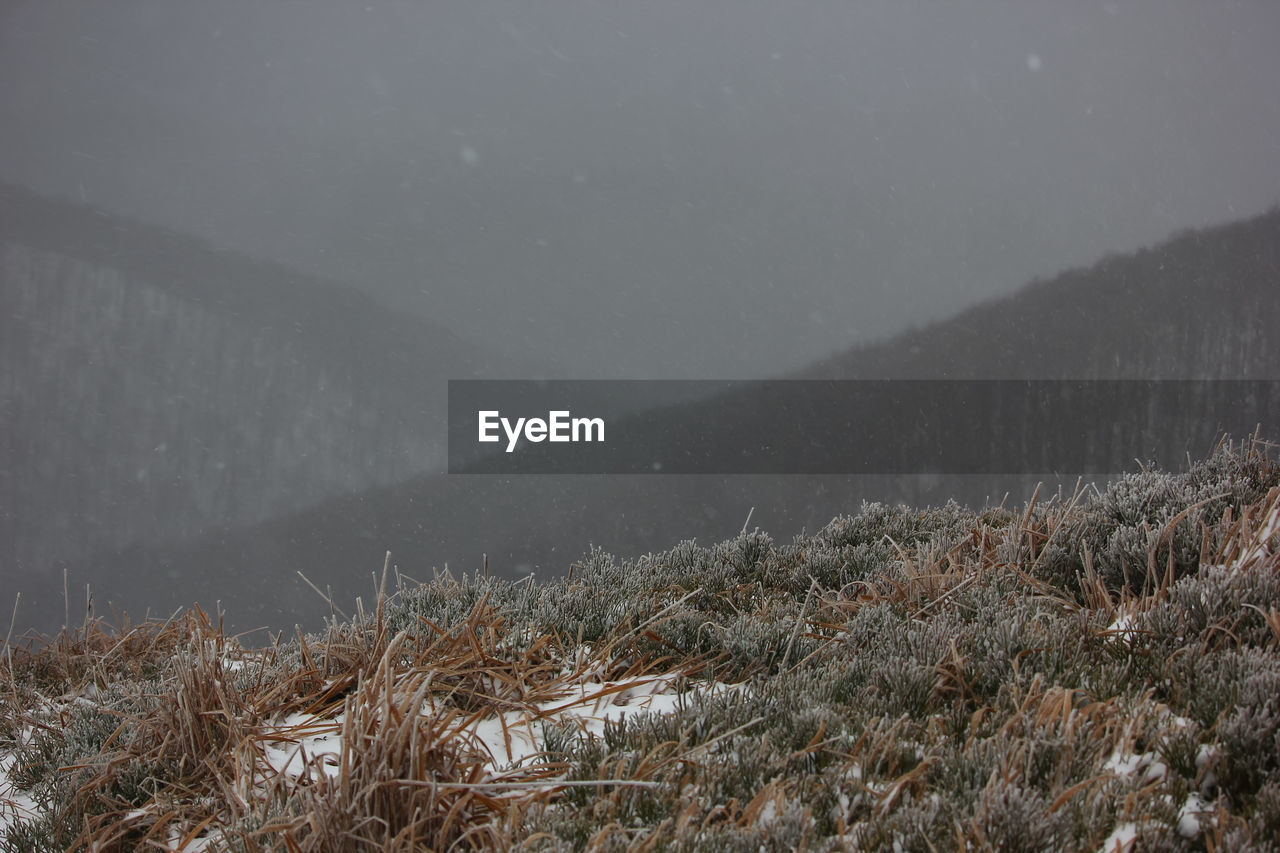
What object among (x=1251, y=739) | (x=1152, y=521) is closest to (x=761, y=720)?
(x=1251, y=739)

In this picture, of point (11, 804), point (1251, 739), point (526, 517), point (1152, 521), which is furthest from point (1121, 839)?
point (526, 517)

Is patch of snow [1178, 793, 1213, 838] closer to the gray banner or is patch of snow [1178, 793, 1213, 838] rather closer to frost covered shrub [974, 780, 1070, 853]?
frost covered shrub [974, 780, 1070, 853]

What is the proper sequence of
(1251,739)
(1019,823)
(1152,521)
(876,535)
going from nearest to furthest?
1. (1019,823)
2. (1251,739)
3. (1152,521)
4. (876,535)

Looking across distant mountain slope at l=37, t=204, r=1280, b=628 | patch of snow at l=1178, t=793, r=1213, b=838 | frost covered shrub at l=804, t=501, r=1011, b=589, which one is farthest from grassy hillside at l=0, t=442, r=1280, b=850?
distant mountain slope at l=37, t=204, r=1280, b=628

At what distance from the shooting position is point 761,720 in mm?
2256

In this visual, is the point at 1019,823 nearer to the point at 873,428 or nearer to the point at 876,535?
the point at 876,535

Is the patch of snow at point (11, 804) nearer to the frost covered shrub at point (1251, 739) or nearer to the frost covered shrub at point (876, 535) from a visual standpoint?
the frost covered shrub at point (876, 535)

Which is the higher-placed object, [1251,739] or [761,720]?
[1251,739]

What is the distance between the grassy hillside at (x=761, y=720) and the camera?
1.77 meters

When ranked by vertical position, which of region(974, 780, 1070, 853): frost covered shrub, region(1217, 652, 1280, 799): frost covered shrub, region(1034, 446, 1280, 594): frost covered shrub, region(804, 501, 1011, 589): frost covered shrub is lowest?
region(804, 501, 1011, 589): frost covered shrub

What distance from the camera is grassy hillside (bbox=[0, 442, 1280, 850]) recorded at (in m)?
1.77

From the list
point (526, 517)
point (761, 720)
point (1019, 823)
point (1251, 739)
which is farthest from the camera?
point (526, 517)

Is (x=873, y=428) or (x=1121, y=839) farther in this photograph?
(x=873, y=428)

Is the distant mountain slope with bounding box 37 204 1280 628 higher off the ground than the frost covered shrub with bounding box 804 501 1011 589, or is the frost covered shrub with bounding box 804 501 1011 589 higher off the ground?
the frost covered shrub with bounding box 804 501 1011 589
